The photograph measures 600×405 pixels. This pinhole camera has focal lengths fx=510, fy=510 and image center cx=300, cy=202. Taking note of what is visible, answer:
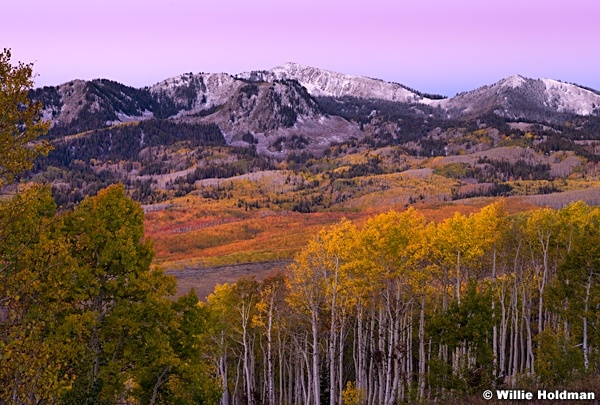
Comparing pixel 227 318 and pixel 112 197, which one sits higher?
pixel 112 197

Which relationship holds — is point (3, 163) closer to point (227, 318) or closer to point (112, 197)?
point (112, 197)

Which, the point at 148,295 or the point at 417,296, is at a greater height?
the point at 148,295

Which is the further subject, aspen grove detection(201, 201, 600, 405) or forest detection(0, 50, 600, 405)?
aspen grove detection(201, 201, 600, 405)

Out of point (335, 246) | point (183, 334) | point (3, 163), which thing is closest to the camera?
point (3, 163)

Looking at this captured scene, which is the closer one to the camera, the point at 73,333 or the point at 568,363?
the point at 73,333

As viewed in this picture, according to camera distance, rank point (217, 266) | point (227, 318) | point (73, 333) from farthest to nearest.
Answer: point (217, 266) → point (227, 318) → point (73, 333)

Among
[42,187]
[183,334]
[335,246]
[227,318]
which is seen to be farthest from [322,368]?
[42,187]

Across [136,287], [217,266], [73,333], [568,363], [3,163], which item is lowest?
[217,266]

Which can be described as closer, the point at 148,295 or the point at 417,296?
the point at 148,295

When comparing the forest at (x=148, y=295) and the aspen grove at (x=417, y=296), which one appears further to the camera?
the aspen grove at (x=417, y=296)

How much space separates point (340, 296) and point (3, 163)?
28.4m

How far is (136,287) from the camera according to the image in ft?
81.4

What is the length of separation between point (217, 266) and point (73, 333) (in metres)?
139

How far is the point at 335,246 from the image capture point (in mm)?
36000
